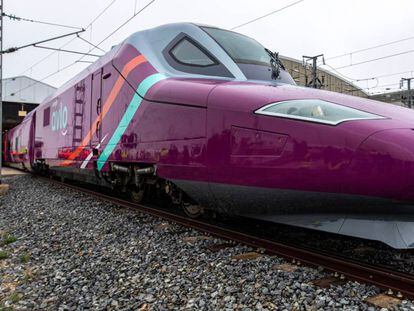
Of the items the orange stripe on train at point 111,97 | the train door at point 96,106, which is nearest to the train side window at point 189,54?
the orange stripe on train at point 111,97

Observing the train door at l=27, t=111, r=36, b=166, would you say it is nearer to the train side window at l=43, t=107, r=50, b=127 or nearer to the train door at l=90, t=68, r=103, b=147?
the train side window at l=43, t=107, r=50, b=127

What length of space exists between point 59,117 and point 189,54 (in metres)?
6.37

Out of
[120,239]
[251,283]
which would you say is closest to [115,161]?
[120,239]

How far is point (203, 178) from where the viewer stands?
4.37m

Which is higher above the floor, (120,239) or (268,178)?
(268,178)

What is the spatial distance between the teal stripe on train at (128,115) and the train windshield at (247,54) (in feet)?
3.01

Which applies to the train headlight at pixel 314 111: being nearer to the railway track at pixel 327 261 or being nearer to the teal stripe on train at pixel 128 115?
the railway track at pixel 327 261

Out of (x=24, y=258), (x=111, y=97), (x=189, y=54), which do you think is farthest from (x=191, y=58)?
(x=24, y=258)

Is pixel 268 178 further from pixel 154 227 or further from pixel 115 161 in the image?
pixel 115 161

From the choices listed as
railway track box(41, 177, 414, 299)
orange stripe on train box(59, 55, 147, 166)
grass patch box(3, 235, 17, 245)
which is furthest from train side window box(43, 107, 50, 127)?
railway track box(41, 177, 414, 299)

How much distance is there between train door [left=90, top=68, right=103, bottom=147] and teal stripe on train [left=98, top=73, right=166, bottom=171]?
52 cm

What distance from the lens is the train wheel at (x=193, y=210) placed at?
558 cm

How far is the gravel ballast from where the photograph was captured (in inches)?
118

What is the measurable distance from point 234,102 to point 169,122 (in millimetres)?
1169
